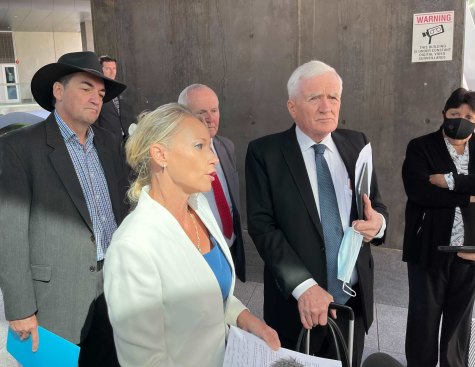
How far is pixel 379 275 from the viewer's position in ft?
12.6

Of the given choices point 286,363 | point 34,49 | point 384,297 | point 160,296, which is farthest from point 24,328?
point 34,49

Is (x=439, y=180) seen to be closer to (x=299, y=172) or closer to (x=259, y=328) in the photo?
(x=299, y=172)

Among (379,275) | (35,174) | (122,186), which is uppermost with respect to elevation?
(35,174)

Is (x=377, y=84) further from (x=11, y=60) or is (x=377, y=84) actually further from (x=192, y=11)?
(x=11, y=60)

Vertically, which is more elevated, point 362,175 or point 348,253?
point 362,175

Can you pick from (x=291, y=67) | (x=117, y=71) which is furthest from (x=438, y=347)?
(x=117, y=71)

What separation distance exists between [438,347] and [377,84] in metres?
2.33

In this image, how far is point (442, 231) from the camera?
2.29 meters

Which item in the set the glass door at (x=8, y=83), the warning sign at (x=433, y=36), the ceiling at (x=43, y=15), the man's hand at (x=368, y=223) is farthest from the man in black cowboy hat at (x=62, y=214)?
the glass door at (x=8, y=83)

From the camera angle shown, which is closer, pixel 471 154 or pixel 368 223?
pixel 368 223

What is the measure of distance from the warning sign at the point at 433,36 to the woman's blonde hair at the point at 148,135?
2.97 metres

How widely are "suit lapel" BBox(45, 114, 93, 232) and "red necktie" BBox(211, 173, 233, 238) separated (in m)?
0.90

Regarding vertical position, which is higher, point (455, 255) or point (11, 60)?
point (11, 60)

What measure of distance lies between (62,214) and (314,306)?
3.73 feet
